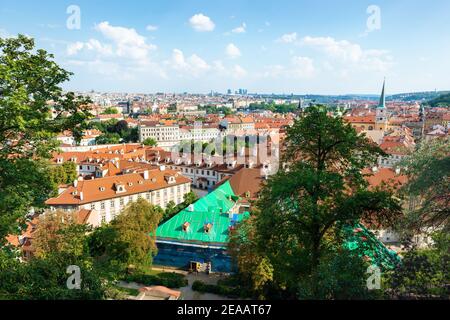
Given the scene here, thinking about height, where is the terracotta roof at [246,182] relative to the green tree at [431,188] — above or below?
below

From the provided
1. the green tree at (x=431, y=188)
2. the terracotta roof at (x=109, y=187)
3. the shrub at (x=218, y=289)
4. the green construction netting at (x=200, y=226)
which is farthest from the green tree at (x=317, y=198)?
the terracotta roof at (x=109, y=187)

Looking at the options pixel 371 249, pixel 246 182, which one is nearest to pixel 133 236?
pixel 371 249

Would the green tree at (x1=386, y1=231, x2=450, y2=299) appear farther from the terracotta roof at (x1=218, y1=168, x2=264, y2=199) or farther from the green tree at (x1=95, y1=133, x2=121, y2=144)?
the green tree at (x1=95, y1=133, x2=121, y2=144)

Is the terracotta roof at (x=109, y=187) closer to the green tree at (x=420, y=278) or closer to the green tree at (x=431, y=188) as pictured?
the green tree at (x=431, y=188)

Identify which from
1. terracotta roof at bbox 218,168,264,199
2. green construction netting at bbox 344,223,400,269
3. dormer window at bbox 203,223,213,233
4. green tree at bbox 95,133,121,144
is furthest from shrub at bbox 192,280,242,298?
green tree at bbox 95,133,121,144
